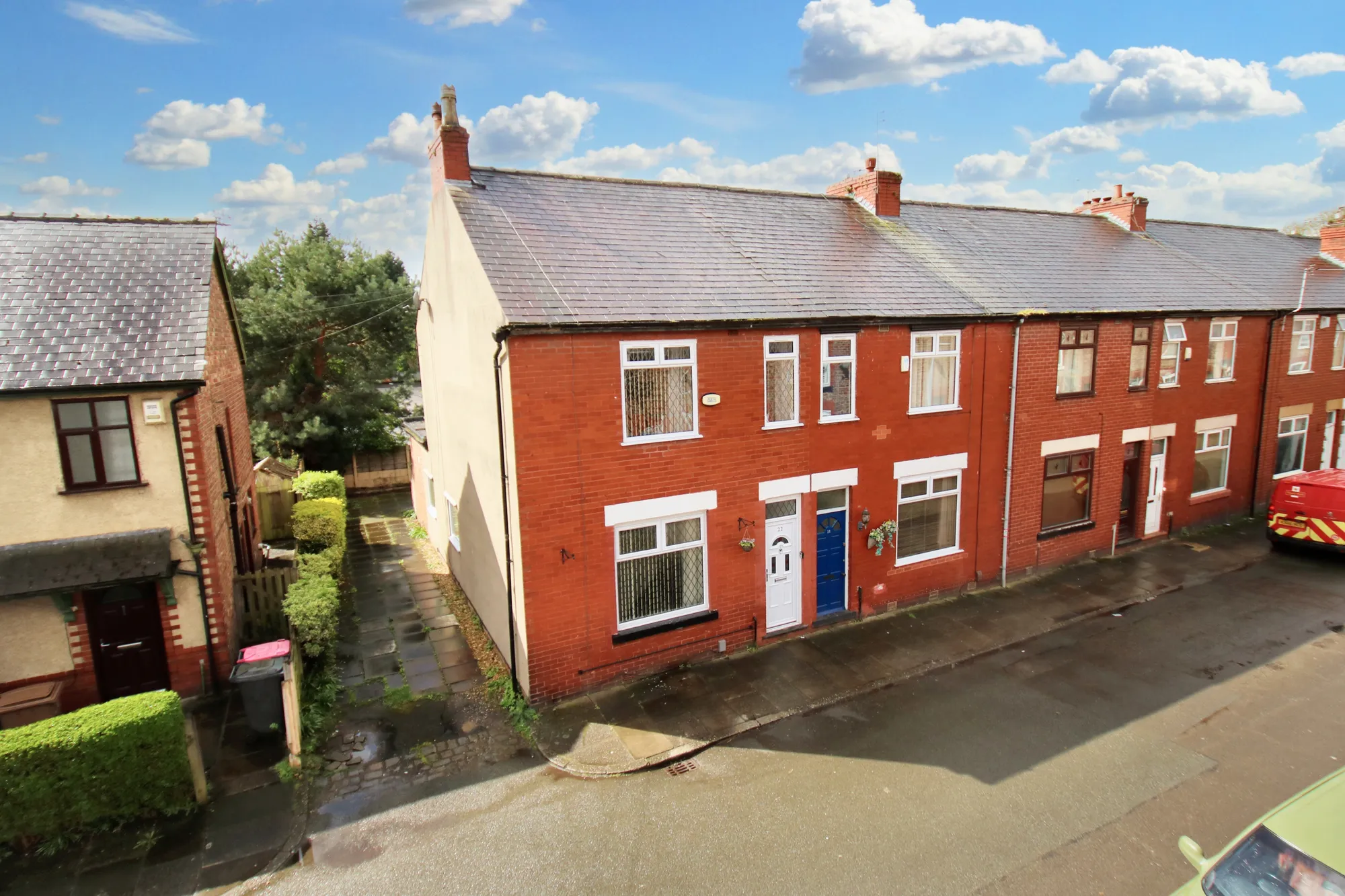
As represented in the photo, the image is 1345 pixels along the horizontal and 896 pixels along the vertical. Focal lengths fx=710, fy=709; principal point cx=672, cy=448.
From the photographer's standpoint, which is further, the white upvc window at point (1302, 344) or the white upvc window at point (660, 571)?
the white upvc window at point (1302, 344)

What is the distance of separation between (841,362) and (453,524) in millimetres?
8538

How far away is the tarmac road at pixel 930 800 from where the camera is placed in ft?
22.2

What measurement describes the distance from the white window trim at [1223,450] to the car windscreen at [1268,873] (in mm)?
14885

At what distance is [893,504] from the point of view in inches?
490

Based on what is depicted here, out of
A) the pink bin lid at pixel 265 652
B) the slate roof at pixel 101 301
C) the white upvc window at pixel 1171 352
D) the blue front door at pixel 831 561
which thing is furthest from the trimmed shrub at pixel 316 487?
the white upvc window at pixel 1171 352

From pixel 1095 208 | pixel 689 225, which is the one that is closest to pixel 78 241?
pixel 689 225

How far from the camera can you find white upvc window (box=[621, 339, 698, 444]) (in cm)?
993

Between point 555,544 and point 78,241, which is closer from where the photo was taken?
point 555,544

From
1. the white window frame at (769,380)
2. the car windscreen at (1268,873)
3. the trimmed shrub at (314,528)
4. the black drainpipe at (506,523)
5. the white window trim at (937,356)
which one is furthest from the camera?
the trimmed shrub at (314,528)

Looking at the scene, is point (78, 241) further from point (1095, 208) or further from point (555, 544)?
point (1095, 208)

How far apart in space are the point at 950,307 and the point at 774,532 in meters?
5.23

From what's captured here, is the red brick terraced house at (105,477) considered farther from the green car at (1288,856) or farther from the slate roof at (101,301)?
the green car at (1288,856)

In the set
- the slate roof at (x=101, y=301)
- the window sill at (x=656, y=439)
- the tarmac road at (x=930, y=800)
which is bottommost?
the tarmac road at (x=930, y=800)

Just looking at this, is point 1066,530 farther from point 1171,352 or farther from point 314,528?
point 314,528
